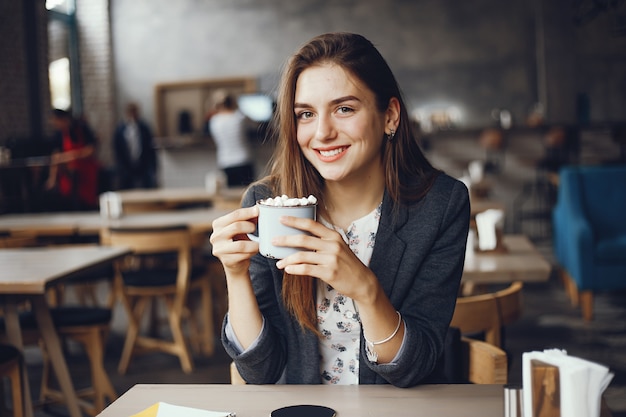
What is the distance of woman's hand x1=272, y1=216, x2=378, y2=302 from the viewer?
1.05 meters

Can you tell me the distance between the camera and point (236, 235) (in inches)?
46.2

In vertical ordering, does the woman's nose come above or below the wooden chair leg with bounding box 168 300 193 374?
above

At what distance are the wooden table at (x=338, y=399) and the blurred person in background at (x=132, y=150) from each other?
10.1m

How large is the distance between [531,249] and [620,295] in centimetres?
247

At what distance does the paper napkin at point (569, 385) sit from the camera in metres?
0.83

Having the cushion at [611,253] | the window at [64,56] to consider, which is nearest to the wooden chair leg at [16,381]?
the cushion at [611,253]

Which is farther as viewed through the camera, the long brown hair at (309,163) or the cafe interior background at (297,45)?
the cafe interior background at (297,45)

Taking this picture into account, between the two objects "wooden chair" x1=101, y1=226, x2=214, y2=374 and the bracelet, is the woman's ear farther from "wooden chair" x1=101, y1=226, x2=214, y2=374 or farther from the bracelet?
"wooden chair" x1=101, y1=226, x2=214, y2=374

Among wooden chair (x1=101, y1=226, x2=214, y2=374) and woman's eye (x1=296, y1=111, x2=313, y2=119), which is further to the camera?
wooden chair (x1=101, y1=226, x2=214, y2=374)

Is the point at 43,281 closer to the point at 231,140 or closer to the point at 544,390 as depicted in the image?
the point at 544,390

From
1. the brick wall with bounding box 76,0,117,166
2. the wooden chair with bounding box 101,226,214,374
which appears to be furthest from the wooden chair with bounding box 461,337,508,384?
the brick wall with bounding box 76,0,117,166

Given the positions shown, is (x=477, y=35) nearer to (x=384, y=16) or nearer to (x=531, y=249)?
(x=384, y=16)

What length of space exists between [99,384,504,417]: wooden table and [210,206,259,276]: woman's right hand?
239mm

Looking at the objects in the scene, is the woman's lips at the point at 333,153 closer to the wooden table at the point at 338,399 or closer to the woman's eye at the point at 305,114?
the woman's eye at the point at 305,114
